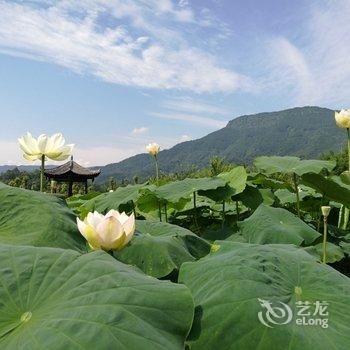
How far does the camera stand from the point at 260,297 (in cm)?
118

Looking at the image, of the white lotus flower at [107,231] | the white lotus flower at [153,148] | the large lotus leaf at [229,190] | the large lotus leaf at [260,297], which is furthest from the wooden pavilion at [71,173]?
the large lotus leaf at [260,297]

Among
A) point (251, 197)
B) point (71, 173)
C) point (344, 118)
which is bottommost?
point (71, 173)

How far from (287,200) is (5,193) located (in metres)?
2.36

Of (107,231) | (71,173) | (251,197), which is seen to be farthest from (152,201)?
(71,173)

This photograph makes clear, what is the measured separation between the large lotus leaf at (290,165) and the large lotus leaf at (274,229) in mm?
512

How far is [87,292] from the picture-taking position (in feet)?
3.48

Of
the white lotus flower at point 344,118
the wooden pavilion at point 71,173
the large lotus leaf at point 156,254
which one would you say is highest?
the white lotus flower at point 344,118

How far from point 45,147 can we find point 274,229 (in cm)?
136

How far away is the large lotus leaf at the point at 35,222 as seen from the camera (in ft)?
5.80

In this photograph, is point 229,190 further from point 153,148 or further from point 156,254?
point 153,148

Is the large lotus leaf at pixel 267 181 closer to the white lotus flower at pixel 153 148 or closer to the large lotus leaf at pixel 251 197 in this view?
the large lotus leaf at pixel 251 197

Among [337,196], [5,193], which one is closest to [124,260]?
[5,193]

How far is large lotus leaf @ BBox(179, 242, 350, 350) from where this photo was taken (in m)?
1.06

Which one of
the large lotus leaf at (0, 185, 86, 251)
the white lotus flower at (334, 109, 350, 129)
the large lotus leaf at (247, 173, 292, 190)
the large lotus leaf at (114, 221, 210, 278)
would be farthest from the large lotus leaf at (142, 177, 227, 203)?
the white lotus flower at (334, 109, 350, 129)
